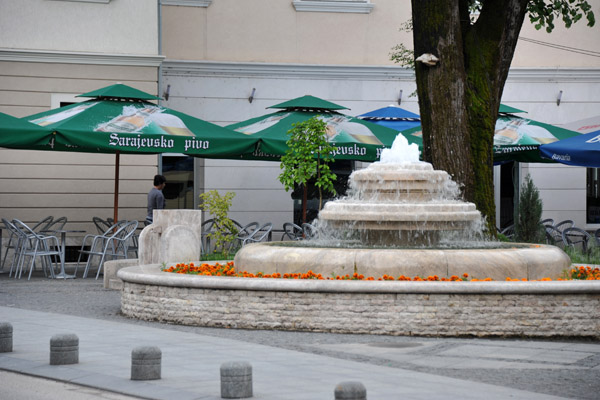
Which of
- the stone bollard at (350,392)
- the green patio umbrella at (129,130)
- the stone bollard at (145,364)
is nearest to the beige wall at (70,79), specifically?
the green patio umbrella at (129,130)

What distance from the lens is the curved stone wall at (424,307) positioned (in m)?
9.53

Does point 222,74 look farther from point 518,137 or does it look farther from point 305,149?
point 518,137

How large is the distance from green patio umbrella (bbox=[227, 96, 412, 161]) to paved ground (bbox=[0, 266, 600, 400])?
5.92m

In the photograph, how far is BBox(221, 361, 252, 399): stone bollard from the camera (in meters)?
6.37

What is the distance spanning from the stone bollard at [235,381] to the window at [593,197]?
18206 millimetres

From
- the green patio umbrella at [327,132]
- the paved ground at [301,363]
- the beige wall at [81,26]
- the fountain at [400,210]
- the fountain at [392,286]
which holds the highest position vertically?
the beige wall at [81,26]

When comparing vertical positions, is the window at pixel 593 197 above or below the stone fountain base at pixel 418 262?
above

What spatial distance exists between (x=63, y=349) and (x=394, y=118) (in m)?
13.3

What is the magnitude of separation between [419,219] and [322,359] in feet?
10.7

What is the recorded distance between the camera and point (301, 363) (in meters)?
7.82

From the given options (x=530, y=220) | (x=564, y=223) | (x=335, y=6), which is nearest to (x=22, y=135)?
(x=530, y=220)

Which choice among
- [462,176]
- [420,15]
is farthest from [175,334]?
[420,15]

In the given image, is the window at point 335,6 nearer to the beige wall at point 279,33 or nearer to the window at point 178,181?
the beige wall at point 279,33

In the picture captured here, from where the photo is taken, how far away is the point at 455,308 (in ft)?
31.4
